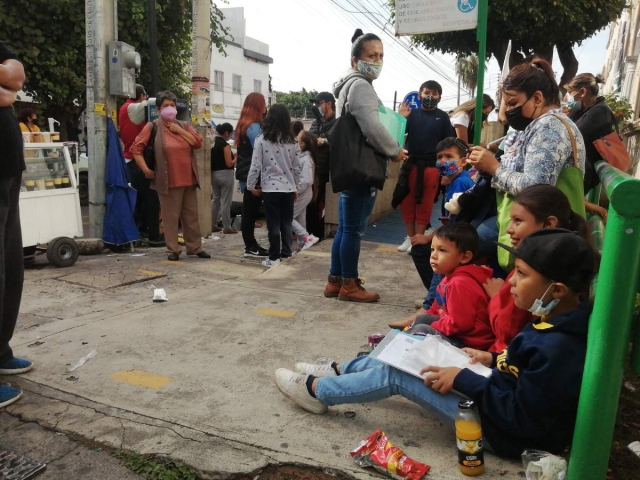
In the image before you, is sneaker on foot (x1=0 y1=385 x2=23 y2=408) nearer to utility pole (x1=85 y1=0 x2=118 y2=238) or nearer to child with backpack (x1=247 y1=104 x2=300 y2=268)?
child with backpack (x1=247 y1=104 x2=300 y2=268)

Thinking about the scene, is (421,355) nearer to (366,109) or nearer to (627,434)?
(627,434)

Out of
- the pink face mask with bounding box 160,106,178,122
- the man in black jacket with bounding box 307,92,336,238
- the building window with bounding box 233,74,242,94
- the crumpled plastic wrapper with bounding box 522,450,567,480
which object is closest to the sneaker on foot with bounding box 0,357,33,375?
the crumpled plastic wrapper with bounding box 522,450,567,480

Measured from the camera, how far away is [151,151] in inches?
Result: 236

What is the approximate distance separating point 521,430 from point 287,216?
170 inches

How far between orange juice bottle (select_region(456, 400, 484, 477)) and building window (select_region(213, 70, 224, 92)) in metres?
38.7

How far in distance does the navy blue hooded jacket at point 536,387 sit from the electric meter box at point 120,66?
569 centimetres

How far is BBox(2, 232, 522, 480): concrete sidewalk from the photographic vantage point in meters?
2.25

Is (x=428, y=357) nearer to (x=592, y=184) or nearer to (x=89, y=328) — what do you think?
(x=592, y=184)

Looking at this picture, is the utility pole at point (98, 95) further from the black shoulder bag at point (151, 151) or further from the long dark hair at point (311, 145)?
the long dark hair at point (311, 145)

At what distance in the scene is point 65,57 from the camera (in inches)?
496

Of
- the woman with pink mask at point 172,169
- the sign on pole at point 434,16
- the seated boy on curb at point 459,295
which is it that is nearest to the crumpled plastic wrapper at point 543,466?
the seated boy on curb at point 459,295

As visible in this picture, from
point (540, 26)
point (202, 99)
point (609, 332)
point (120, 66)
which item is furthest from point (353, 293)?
point (540, 26)

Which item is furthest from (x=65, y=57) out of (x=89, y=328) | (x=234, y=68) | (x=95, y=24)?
(x=234, y=68)

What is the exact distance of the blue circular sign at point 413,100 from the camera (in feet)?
19.1
